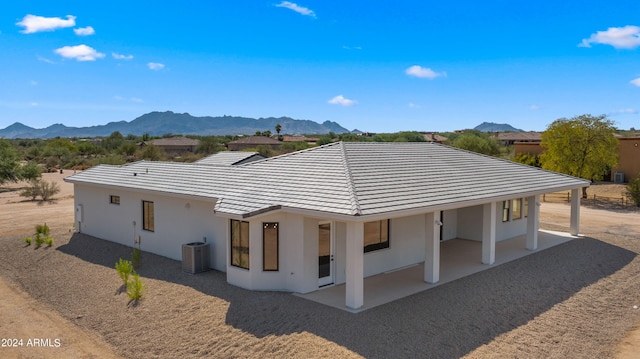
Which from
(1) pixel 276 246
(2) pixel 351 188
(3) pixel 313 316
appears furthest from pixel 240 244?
(2) pixel 351 188

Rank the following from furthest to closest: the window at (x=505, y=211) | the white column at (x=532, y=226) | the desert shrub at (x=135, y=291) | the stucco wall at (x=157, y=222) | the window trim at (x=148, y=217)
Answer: the window at (x=505, y=211)
the white column at (x=532, y=226)
the window trim at (x=148, y=217)
the stucco wall at (x=157, y=222)
the desert shrub at (x=135, y=291)

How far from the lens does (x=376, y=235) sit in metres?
14.2

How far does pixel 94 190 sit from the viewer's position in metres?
20.1

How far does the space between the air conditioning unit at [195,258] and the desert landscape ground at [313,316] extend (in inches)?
12.8

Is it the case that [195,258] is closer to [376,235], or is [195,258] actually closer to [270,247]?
[270,247]

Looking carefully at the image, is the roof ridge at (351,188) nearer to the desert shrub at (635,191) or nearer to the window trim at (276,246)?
the window trim at (276,246)

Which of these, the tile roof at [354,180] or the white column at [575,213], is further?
the white column at [575,213]

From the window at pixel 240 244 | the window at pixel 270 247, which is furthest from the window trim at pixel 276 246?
the window at pixel 240 244

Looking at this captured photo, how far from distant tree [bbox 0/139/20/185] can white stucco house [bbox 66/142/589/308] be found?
27.2 m

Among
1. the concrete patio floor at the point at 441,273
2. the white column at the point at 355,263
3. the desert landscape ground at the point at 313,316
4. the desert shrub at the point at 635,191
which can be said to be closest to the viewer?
the desert landscape ground at the point at 313,316

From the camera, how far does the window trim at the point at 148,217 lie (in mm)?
17141

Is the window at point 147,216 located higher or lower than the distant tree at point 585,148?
lower

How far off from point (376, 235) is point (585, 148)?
27.5 metres

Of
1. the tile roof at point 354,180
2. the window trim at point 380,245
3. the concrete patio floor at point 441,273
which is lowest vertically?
the concrete patio floor at point 441,273
